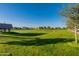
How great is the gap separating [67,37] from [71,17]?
0.18 meters

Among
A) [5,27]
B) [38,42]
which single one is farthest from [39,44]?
[5,27]

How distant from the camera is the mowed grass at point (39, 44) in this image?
8.05 feet

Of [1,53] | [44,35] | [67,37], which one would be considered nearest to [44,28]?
[44,35]

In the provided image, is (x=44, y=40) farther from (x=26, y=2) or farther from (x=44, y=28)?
(x=26, y=2)

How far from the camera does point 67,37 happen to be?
250 cm

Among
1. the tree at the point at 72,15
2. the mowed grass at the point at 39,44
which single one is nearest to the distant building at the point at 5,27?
the mowed grass at the point at 39,44

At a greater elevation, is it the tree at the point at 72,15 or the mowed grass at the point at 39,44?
the tree at the point at 72,15

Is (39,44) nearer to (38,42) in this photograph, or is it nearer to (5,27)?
(38,42)

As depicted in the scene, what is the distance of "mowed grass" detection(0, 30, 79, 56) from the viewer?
96.6 inches

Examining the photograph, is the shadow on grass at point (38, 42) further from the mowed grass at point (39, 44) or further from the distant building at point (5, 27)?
the distant building at point (5, 27)

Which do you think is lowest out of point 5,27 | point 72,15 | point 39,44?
point 39,44

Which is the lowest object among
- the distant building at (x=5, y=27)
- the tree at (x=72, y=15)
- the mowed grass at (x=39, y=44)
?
the mowed grass at (x=39, y=44)

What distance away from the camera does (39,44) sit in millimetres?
2473

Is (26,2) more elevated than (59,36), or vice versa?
(26,2)
